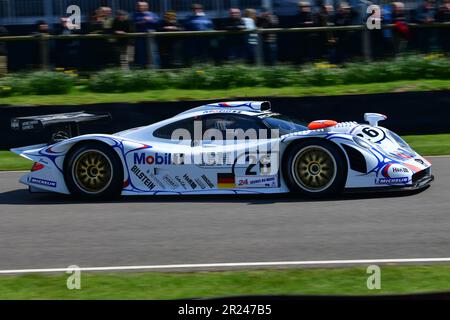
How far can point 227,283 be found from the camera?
655cm

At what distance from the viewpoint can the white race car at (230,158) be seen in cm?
972

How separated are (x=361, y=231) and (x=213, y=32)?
378 inches

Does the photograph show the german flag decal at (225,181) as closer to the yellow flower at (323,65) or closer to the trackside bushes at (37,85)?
the yellow flower at (323,65)

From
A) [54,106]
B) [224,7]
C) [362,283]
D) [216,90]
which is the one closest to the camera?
[362,283]

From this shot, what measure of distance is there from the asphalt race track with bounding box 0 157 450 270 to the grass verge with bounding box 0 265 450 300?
1.64ft

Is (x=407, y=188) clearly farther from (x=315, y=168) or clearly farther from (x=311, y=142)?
(x=311, y=142)

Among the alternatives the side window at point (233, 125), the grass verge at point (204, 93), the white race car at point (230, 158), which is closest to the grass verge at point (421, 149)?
the grass verge at point (204, 93)

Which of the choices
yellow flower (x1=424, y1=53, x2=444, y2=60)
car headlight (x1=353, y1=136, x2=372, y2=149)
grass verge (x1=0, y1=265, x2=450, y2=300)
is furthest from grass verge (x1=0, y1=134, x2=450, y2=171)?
grass verge (x1=0, y1=265, x2=450, y2=300)

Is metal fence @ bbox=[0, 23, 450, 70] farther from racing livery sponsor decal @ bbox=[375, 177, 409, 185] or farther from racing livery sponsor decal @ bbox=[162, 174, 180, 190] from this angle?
racing livery sponsor decal @ bbox=[375, 177, 409, 185]

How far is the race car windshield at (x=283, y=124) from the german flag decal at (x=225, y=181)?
0.78 metres

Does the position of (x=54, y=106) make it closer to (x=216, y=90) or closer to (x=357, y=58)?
(x=216, y=90)

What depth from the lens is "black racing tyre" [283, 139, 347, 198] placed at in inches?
383

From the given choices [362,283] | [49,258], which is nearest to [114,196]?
[49,258]

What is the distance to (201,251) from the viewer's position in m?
7.71
